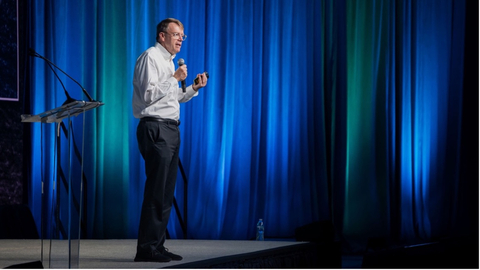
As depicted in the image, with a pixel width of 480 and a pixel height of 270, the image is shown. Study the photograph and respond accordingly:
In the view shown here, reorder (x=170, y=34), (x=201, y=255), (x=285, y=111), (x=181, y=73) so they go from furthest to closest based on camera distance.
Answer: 1. (x=285, y=111)
2. (x=201, y=255)
3. (x=170, y=34)
4. (x=181, y=73)

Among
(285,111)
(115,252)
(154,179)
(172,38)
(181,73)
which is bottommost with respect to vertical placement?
(115,252)

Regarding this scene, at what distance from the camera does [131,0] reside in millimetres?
6398

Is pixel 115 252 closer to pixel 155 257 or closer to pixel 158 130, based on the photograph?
pixel 155 257

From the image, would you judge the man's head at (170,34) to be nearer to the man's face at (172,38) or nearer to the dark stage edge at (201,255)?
the man's face at (172,38)

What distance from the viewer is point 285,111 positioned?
19.3ft

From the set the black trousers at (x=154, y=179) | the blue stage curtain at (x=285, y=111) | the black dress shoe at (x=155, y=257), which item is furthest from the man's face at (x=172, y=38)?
the blue stage curtain at (x=285, y=111)

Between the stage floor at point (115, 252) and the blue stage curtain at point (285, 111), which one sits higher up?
the blue stage curtain at point (285, 111)

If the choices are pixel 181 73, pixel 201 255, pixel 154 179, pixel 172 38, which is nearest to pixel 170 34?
pixel 172 38

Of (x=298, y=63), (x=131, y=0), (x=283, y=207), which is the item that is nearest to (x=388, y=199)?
(x=283, y=207)

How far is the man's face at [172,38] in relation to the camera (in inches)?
132

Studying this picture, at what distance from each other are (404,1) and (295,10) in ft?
3.17

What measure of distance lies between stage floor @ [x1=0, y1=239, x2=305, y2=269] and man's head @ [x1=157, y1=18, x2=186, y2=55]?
109 centimetres

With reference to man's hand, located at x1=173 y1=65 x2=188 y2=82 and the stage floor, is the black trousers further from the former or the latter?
man's hand, located at x1=173 y1=65 x2=188 y2=82

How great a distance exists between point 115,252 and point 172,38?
143 cm
